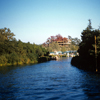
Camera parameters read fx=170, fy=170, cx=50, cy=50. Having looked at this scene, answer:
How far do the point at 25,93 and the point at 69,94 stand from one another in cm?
583

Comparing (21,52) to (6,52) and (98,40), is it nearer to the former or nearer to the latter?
(6,52)

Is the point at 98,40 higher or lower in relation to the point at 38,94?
higher

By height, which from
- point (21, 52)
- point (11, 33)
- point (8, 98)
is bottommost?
point (8, 98)

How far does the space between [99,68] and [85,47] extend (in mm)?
9890

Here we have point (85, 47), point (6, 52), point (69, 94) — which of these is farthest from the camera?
point (6, 52)

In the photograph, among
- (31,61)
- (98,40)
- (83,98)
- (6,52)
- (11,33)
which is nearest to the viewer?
(83,98)

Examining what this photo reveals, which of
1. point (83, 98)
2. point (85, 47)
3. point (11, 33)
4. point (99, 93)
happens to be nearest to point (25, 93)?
point (83, 98)

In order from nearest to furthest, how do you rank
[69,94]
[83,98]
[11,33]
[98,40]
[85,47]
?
[83,98], [69,94], [98,40], [85,47], [11,33]

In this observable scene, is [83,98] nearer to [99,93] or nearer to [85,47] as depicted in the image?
[99,93]

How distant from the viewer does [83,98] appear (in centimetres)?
1986

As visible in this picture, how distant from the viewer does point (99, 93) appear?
2205cm

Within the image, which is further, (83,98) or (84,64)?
(84,64)

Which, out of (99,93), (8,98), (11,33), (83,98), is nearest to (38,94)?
(8,98)

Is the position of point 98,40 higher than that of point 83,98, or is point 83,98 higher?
point 98,40
